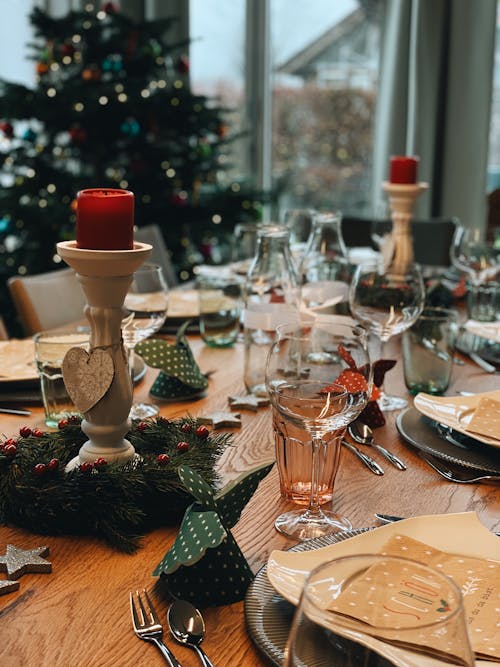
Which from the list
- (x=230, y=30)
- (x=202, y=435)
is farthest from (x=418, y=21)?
(x=202, y=435)

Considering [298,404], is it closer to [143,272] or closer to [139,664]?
[139,664]

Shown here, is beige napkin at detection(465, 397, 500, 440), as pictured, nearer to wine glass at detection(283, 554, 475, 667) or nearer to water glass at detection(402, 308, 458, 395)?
water glass at detection(402, 308, 458, 395)

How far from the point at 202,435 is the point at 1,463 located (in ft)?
0.77

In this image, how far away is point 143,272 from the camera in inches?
55.0

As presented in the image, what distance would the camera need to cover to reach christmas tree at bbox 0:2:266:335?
362 centimetres

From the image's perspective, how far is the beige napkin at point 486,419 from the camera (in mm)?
1122

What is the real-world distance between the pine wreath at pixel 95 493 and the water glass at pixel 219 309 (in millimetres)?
738

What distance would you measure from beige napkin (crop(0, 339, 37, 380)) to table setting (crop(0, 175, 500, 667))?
7 cm

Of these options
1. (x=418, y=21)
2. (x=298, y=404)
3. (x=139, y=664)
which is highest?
(x=418, y=21)

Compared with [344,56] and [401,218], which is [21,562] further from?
[344,56]

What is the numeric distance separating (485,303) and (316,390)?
1.01 meters

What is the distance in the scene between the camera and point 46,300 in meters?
2.04

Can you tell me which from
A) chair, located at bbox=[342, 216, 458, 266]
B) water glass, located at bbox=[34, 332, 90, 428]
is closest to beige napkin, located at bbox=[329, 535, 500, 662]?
water glass, located at bbox=[34, 332, 90, 428]

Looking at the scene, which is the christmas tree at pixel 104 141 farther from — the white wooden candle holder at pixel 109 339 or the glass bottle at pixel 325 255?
the white wooden candle holder at pixel 109 339
